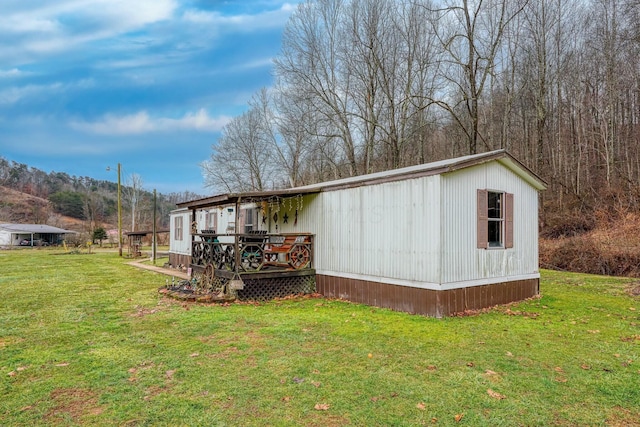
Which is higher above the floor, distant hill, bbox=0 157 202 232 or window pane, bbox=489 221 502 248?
distant hill, bbox=0 157 202 232

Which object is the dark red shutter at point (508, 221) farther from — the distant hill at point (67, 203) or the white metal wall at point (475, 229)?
the distant hill at point (67, 203)

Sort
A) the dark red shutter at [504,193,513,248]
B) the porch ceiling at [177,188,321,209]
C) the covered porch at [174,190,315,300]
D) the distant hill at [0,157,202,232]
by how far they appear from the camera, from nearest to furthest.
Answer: the dark red shutter at [504,193,513,248] → the covered porch at [174,190,315,300] → the porch ceiling at [177,188,321,209] → the distant hill at [0,157,202,232]

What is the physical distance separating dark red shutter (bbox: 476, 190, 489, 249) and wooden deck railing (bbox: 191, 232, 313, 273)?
430 centimetres

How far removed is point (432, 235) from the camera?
283 inches

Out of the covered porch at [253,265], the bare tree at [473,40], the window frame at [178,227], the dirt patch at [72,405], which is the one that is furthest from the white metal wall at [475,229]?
the window frame at [178,227]

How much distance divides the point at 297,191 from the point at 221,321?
13.9ft

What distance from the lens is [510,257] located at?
8531 mm

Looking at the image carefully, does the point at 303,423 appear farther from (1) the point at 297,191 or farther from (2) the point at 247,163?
(2) the point at 247,163

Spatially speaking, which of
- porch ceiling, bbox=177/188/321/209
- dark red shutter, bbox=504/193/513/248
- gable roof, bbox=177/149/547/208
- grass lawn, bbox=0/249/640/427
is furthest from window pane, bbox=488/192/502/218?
porch ceiling, bbox=177/188/321/209

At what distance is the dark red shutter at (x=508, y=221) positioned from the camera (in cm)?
840

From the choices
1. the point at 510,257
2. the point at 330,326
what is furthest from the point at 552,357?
the point at 510,257

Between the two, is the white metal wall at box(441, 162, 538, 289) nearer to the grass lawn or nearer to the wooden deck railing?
the grass lawn

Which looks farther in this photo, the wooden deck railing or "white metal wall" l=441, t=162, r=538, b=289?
the wooden deck railing

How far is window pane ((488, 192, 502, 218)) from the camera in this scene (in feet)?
27.2
